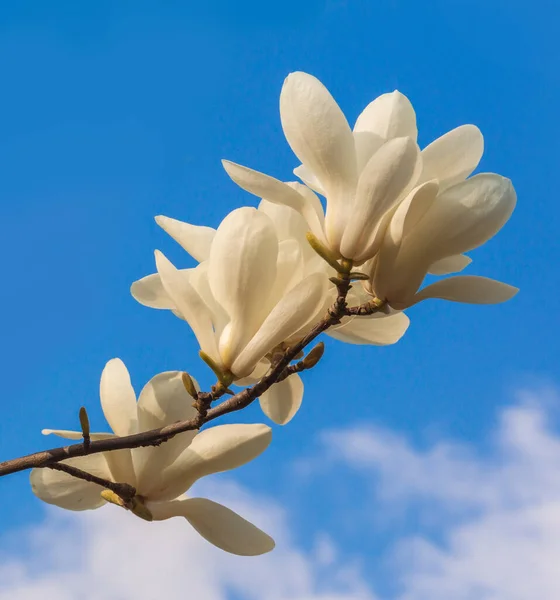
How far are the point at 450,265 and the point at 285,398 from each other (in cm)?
28

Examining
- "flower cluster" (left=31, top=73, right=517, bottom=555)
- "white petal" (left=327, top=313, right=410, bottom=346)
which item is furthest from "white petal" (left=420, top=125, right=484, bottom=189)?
"white petal" (left=327, top=313, right=410, bottom=346)

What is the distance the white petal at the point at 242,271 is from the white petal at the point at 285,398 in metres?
0.19

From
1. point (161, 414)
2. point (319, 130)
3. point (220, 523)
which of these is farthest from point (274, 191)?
point (220, 523)

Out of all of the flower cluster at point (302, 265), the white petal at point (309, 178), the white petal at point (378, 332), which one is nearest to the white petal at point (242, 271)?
the flower cluster at point (302, 265)

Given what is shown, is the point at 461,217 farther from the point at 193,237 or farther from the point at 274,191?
the point at 193,237

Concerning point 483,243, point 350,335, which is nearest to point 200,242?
point 350,335

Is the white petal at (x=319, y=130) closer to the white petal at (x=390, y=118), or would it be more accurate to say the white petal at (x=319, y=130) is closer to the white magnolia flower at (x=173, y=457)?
the white petal at (x=390, y=118)

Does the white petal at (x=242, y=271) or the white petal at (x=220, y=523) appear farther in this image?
the white petal at (x=220, y=523)

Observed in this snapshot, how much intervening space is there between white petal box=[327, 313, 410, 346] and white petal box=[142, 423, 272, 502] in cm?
18

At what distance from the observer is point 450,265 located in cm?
104

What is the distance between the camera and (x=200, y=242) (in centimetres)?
107

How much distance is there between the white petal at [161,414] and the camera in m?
1.03

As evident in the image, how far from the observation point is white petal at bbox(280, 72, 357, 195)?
3.06 ft

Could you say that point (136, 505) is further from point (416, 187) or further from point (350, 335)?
point (416, 187)
